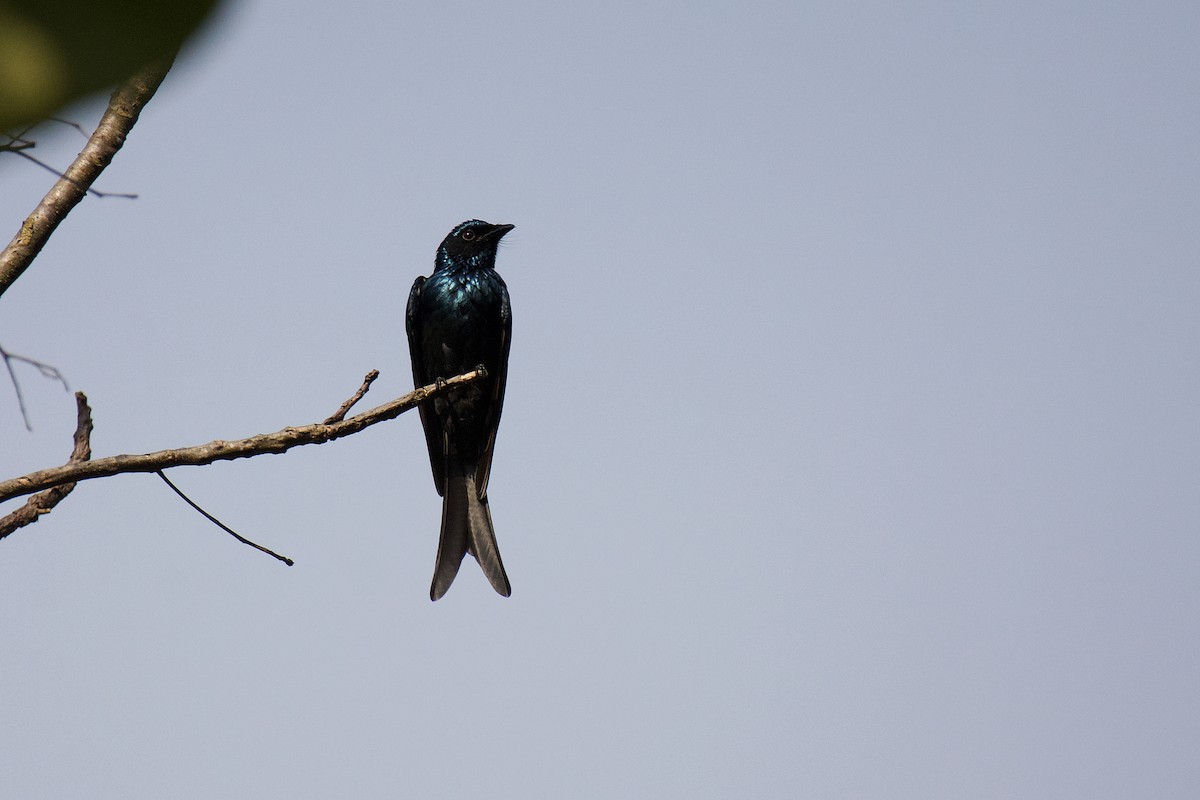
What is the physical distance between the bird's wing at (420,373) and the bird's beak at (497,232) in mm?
507

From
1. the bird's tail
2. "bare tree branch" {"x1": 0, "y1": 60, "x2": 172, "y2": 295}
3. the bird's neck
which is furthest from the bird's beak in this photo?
"bare tree branch" {"x1": 0, "y1": 60, "x2": 172, "y2": 295}

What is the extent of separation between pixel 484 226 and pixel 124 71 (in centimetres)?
672

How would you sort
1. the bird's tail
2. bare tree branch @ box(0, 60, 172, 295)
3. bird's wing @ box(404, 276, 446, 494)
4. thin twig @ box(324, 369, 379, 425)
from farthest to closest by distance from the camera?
bird's wing @ box(404, 276, 446, 494) → the bird's tail → thin twig @ box(324, 369, 379, 425) → bare tree branch @ box(0, 60, 172, 295)

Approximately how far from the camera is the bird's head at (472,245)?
679 cm

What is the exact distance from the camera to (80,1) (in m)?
0.33

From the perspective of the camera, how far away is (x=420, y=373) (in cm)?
669

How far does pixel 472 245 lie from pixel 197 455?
4419 millimetres

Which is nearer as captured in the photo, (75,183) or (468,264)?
(75,183)

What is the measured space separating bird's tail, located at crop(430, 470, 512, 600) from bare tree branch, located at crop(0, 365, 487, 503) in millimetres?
2510

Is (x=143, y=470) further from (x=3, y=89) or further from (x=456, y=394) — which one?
(x=456, y=394)

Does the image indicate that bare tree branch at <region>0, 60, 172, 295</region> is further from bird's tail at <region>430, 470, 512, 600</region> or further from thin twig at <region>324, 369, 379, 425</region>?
bird's tail at <region>430, 470, 512, 600</region>

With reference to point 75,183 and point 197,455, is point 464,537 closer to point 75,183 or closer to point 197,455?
point 197,455

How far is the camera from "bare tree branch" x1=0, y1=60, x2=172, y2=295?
2.29 meters

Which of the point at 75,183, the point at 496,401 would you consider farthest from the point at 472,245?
the point at 75,183
